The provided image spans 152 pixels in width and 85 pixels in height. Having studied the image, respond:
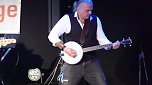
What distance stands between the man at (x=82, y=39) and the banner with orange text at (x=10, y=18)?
1929 millimetres

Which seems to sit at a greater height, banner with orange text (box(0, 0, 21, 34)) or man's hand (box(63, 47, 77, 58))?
banner with orange text (box(0, 0, 21, 34))

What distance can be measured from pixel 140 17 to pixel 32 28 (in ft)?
7.77

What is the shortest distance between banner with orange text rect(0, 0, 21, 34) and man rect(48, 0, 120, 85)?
75.9 inches

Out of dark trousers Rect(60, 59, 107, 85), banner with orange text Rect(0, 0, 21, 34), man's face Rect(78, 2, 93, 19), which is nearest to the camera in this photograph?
dark trousers Rect(60, 59, 107, 85)

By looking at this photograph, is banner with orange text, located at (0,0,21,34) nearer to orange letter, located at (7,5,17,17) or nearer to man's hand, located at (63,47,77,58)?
orange letter, located at (7,5,17,17)

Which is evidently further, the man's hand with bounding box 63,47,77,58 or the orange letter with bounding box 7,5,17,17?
the orange letter with bounding box 7,5,17,17

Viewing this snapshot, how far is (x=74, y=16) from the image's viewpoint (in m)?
5.12

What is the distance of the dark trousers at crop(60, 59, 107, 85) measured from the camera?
4863mm

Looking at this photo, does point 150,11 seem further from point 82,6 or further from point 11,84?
point 11,84

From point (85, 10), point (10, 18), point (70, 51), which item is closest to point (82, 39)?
point (70, 51)

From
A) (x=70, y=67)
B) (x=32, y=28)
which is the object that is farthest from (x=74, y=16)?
(x=32, y=28)

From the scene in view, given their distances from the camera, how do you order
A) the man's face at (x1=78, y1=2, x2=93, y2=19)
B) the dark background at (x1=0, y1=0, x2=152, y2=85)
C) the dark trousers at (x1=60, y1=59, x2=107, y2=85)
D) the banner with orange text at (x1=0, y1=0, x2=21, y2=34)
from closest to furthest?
the dark trousers at (x1=60, y1=59, x2=107, y2=85) → the man's face at (x1=78, y1=2, x2=93, y2=19) → the banner with orange text at (x1=0, y1=0, x2=21, y2=34) → the dark background at (x1=0, y1=0, x2=152, y2=85)

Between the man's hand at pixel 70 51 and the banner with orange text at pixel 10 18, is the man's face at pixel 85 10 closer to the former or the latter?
the man's hand at pixel 70 51

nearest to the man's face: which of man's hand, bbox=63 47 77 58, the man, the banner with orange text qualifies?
the man
